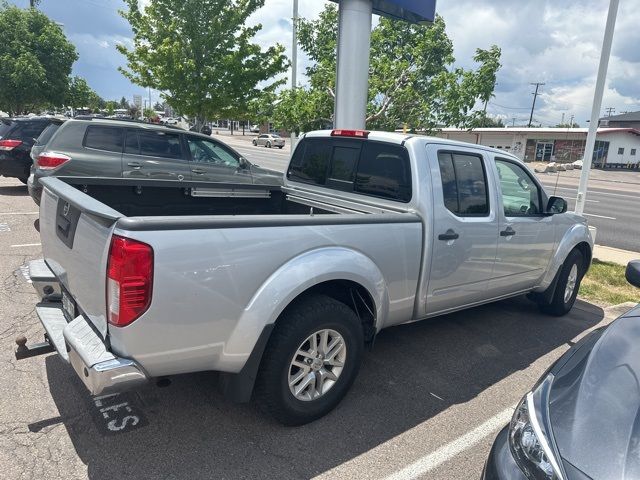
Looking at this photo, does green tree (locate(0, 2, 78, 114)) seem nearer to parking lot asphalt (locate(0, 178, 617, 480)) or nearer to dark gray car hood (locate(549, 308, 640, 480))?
parking lot asphalt (locate(0, 178, 617, 480))

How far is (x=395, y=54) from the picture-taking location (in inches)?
369

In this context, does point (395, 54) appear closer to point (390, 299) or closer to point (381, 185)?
point (381, 185)

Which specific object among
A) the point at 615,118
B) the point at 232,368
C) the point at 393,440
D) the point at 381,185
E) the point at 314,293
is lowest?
the point at 393,440

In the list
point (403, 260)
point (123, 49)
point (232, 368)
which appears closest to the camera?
point (232, 368)

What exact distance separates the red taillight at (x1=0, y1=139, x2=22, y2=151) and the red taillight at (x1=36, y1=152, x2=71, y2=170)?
3914mm

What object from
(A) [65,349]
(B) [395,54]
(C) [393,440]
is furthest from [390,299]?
(B) [395,54]

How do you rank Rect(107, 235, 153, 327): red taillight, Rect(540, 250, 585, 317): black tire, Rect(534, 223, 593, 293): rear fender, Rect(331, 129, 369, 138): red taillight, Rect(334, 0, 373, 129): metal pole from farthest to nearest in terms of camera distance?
1. Rect(334, 0, 373, 129): metal pole
2. Rect(540, 250, 585, 317): black tire
3. Rect(534, 223, 593, 293): rear fender
4. Rect(331, 129, 369, 138): red taillight
5. Rect(107, 235, 153, 327): red taillight

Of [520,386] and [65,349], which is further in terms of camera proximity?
[520,386]

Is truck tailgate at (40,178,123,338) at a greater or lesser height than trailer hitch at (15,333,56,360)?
greater

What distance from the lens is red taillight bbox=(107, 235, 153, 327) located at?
2.23 meters

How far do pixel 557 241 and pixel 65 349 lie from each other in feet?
15.3

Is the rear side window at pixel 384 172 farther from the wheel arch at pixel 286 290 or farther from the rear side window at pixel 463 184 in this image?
the wheel arch at pixel 286 290

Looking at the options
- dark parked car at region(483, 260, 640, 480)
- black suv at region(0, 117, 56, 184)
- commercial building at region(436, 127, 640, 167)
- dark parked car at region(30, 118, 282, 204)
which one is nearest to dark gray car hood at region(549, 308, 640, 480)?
dark parked car at region(483, 260, 640, 480)

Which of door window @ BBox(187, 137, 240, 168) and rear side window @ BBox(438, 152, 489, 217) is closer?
rear side window @ BBox(438, 152, 489, 217)
